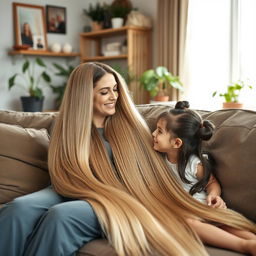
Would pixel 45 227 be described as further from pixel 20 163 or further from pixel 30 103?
pixel 30 103

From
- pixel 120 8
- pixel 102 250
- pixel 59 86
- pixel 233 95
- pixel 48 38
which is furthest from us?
pixel 59 86

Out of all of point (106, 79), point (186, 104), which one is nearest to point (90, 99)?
point (106, 79)

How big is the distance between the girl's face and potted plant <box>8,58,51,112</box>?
3183 mm

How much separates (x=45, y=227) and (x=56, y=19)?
4.11m

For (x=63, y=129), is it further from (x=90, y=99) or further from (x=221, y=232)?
(x=221, y=232)

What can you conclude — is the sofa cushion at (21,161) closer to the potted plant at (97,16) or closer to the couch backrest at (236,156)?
the couch backrest at (236,156)

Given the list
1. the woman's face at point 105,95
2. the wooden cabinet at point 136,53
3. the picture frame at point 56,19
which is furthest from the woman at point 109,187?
the picture frame at point 56,19

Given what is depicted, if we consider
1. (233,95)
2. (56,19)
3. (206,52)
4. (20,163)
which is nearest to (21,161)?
(20,163)

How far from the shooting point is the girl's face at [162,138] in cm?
187

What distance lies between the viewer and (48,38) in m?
5.27

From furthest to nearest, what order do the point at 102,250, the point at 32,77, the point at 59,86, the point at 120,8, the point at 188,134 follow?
the point at 59,86
the point at 32,77
the point at 120,8
the point at 188,134
the point at 102,250

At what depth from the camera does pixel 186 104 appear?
1.93m

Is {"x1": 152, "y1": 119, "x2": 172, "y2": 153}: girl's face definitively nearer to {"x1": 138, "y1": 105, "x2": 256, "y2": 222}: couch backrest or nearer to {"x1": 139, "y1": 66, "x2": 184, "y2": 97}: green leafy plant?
{"x1": 138, "y1": 105, "x2": 256, "y2": 222}: couch backrest

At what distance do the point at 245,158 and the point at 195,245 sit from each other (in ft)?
1.31
